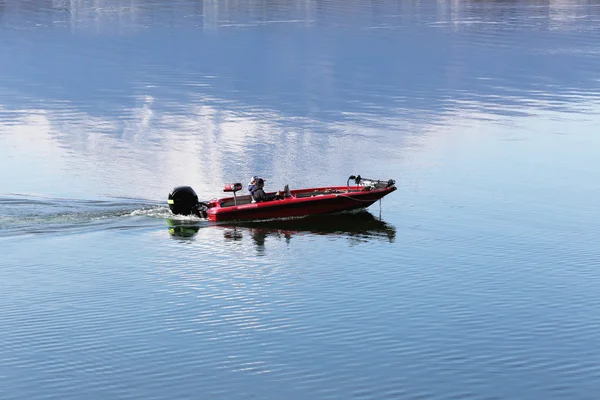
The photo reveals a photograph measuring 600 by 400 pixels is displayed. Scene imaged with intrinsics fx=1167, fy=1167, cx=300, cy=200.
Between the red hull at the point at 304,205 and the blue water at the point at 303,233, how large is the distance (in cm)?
74

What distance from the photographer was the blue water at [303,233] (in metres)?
34.3

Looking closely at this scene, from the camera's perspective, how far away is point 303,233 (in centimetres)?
5075

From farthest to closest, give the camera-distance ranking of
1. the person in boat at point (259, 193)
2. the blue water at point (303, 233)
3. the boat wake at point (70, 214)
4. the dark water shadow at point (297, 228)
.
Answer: the person in boat at point (259, 193) < the boat wake at point (70, 214) < the dark water shadow at point (297, 228) < the blue water at point (303, 233)

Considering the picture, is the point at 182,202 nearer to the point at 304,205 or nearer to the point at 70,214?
the point at 70,214

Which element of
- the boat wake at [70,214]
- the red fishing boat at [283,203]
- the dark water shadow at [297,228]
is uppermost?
the red fishing boat at [283,203]

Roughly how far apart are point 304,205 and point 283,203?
0.98 m

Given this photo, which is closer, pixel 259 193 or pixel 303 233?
pixel 303 233

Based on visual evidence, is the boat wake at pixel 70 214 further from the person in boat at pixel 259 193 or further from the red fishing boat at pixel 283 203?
the person in boat at pixel 259 193

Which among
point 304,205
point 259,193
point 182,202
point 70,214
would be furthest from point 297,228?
point 70,214

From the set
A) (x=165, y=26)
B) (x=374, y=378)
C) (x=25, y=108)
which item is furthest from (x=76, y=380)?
(x=165, y=26)

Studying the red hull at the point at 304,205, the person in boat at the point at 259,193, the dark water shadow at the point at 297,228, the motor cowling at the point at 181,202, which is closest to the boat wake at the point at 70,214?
the motor cowling at the point at 181,202

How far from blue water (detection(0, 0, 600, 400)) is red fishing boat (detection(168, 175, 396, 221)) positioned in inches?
30.5

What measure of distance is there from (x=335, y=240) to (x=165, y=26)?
9584cm

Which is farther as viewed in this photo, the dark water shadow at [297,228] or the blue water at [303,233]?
the dark water shadow at [297,228]
